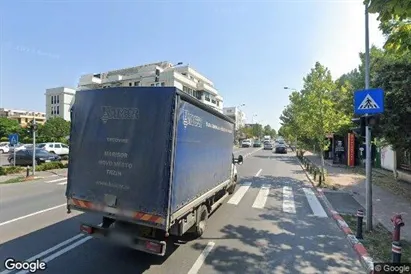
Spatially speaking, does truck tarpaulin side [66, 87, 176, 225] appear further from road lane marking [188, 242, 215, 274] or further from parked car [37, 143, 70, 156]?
parked car [37, 143, 70, 156]

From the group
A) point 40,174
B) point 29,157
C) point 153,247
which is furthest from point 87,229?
point 29,157

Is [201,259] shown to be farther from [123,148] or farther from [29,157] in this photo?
[29,157]

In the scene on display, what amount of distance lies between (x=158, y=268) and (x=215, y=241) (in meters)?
1.71

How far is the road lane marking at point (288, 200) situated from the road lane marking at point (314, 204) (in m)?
0.65

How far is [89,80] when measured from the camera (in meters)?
72.2

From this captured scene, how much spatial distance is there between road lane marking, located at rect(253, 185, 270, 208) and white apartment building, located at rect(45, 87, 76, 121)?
2971 inches

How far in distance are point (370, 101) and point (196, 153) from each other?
464 centimetres

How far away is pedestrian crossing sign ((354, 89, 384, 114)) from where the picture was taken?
7.04 m

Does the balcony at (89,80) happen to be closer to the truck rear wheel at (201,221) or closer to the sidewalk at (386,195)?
the sidewalk at (386,195)

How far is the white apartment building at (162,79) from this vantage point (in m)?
59.2

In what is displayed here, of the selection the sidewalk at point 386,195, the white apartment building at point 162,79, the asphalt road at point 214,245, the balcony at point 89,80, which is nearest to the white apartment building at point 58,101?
the balcony at point 89,80

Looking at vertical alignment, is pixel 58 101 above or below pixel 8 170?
above

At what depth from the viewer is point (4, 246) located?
5730 mm

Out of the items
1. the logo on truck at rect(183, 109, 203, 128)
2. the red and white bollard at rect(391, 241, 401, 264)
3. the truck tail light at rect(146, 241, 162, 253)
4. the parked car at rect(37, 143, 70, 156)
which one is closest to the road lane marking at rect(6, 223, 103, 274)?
the truck tail light at rect(146, 241, 162, 253)
